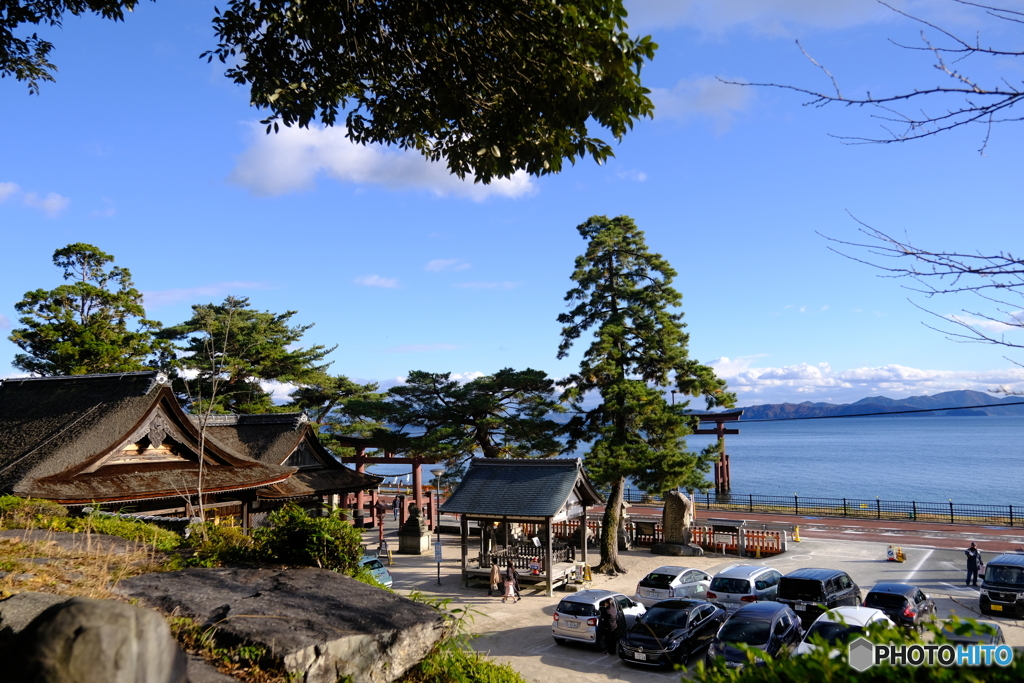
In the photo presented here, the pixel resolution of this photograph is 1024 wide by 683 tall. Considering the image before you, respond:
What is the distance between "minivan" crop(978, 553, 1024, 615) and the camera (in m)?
17.4

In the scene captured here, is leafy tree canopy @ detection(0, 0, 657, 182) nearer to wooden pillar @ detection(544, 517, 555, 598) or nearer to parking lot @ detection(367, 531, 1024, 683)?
parking lot @ detection(367, 531, 1024, 683)

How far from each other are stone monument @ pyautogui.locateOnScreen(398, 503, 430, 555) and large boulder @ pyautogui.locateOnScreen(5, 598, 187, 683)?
28008 mm

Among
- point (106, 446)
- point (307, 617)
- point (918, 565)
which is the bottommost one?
point (918, 565)

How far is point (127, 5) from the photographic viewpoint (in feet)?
33.2

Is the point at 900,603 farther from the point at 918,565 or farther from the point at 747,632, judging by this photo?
the point at 918,565

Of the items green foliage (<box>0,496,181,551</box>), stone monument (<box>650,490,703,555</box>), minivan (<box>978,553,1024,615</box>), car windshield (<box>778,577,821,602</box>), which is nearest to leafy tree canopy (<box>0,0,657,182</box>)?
green foliage (<box>0,496,181,551</box>)

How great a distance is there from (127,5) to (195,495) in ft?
44.8

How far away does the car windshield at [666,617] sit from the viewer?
48.7ft

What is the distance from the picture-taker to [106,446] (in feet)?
59.2

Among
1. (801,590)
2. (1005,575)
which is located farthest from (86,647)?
(1005,575)

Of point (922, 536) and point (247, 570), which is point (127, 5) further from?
point (922, 536)

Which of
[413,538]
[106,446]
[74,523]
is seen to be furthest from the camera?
[413,538]

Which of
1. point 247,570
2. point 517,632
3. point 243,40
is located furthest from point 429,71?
point 517,632

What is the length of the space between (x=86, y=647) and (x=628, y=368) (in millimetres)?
23817
